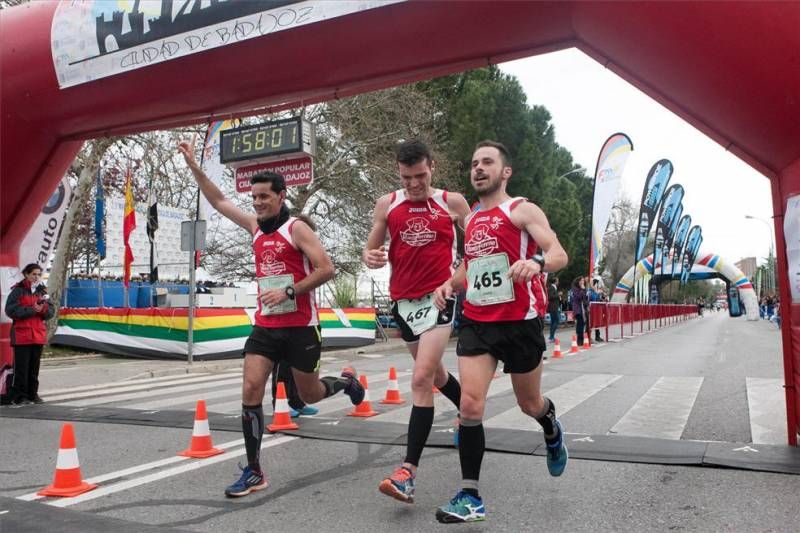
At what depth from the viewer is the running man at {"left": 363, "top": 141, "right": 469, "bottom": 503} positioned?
415 centimetres

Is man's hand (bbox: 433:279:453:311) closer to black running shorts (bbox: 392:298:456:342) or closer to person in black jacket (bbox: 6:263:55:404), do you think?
black running shorts (bbox: 392:298:456:342)

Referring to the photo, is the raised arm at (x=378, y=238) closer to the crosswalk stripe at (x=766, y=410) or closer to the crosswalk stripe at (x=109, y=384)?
the crosswalk stripe at (x=766, y=410)

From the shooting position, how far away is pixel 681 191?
96.1 feet

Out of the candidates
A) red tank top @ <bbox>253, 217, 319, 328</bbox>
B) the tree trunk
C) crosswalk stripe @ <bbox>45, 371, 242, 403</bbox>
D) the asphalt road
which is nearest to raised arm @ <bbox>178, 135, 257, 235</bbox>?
red tank top @ <bbox>253, 217, 319, 328</bbox>

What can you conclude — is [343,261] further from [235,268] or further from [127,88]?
[127,88]

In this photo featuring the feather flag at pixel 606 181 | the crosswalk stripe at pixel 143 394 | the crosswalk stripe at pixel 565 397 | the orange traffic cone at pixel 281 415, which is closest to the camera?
the orange traffic cone at pixel 281 415

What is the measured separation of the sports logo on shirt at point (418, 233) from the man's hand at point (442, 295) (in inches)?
18.4

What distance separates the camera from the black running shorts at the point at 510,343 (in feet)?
11.9

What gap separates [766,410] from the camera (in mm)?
6773

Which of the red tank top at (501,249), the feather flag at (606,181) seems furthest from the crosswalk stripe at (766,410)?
the feather flag at (606,181)

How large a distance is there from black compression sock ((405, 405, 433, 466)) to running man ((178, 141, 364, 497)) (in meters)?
0.98

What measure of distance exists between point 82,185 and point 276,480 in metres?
13.9

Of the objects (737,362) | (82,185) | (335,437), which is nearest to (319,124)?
(82,185)

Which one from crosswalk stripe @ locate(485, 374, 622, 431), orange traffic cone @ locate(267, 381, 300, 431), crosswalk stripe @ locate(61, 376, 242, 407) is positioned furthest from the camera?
crosswalk stripe @ locate(61, 376, 242, 407)
